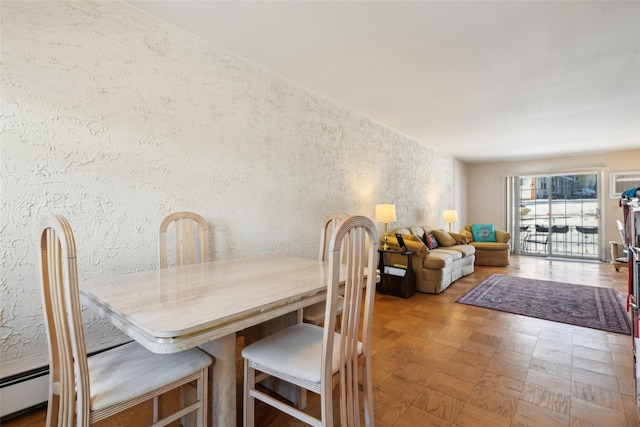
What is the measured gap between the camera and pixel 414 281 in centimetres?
406

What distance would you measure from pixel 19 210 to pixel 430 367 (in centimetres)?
263

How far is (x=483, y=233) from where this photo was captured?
637 cm

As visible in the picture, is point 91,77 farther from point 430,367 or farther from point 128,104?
point 430,367

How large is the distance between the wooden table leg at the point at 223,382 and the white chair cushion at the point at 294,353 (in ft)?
0.29

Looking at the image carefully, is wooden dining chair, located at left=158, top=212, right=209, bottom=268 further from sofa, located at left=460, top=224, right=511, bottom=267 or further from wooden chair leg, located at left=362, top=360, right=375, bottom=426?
sofa, located at left=460, top=224, right=511, bottom=267

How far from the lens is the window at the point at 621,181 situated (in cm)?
612

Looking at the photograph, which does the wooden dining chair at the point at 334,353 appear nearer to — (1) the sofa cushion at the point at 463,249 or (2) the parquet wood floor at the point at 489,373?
(2) the parquet wood floor at the point at 489,373

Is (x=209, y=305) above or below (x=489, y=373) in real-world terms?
above

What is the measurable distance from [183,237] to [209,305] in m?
1.10

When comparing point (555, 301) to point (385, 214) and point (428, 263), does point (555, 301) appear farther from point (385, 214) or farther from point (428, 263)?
point (385, 214)

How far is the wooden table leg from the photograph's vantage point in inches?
50.3

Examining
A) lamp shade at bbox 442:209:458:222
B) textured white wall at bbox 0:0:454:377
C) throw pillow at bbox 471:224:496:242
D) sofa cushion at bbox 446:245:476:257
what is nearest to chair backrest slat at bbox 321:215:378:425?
textured white wall at bbox 0:0:454:377

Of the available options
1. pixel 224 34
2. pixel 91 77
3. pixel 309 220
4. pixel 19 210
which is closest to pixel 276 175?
pixel 309 220

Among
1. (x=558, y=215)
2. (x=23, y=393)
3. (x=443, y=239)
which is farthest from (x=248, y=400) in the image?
(x=558, y=215)
